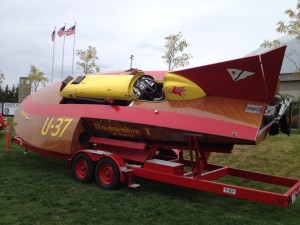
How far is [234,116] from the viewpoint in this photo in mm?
5289

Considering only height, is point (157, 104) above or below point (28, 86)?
below

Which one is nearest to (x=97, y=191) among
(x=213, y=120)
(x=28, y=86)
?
(x=213, y=120)

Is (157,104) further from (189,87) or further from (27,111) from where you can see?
(27,111)

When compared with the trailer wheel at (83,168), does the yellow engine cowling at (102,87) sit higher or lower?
higher

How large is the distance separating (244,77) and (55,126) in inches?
157

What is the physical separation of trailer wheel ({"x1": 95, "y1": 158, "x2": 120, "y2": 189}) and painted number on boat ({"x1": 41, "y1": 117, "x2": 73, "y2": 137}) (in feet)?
3.77

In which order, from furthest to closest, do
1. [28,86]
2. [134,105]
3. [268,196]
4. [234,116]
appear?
[28,86], [134,105], [234,116], [268,196]

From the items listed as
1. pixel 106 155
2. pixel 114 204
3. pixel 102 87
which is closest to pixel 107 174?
pixel 106 155

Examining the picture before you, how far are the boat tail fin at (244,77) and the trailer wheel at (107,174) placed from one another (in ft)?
6.87

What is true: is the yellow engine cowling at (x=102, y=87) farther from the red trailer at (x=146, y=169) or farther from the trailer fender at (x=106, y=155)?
the trailer fender at (x=106, y=155)

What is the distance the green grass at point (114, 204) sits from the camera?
16.0 ft

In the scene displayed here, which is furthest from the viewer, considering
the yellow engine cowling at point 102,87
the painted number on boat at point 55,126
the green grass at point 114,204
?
the painted number on boat at point 55,126

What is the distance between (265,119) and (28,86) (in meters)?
41.0

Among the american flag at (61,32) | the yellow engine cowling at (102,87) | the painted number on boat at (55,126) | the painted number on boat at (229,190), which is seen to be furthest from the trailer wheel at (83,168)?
the american flag at (61,32)
